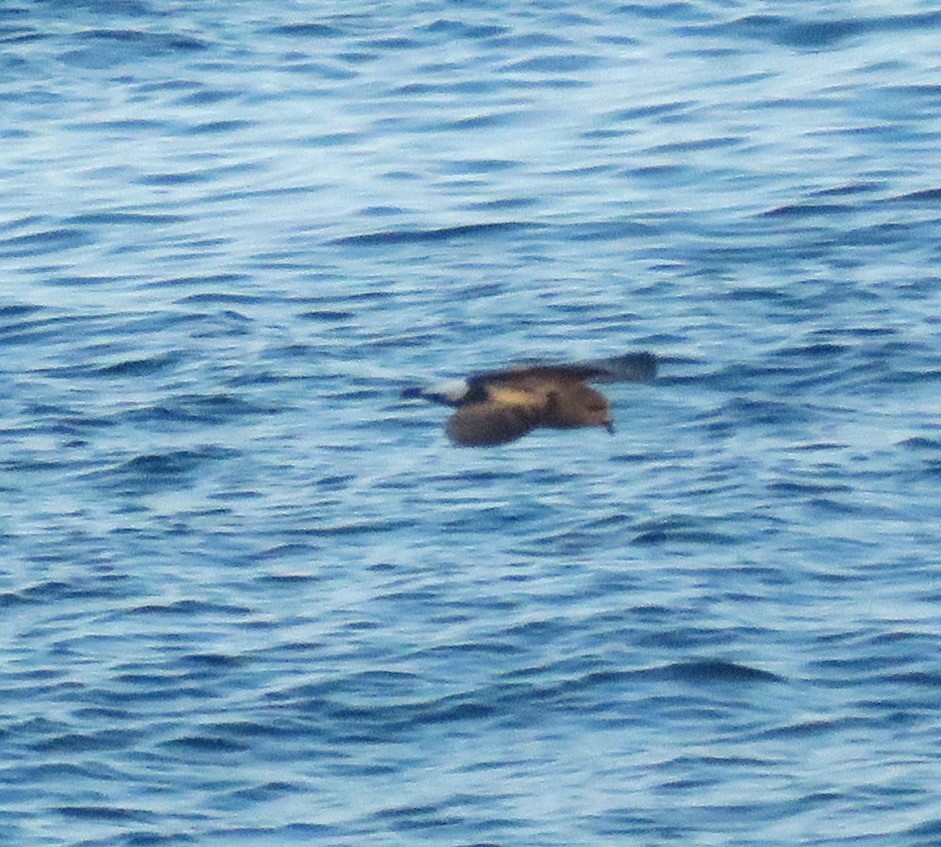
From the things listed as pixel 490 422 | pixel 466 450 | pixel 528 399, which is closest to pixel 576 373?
pixel 528 399

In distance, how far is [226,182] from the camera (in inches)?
706

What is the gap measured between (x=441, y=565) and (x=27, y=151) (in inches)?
309

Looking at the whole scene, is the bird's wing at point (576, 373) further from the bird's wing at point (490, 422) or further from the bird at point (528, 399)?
the bird's wing at point (490, 422)

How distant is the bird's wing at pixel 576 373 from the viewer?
10648mm

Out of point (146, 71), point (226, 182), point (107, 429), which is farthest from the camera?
point (146, 71)

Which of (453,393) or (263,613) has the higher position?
(453,393)

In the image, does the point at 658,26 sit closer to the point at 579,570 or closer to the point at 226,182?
the point at 226,182

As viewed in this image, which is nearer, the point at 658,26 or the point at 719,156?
the point at 719,156

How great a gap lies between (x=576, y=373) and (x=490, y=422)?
62cm

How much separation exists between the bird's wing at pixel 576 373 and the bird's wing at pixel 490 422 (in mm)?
140

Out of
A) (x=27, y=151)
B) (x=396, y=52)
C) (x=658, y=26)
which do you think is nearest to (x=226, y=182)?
(x=27, y=151)

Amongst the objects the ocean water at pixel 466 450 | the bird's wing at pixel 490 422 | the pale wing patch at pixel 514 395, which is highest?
the pale wing patch at pixel 514 395

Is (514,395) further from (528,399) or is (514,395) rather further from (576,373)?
(576,373)

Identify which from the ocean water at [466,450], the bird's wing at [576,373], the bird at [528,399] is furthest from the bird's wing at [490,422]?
the ocean water at [466,450]
